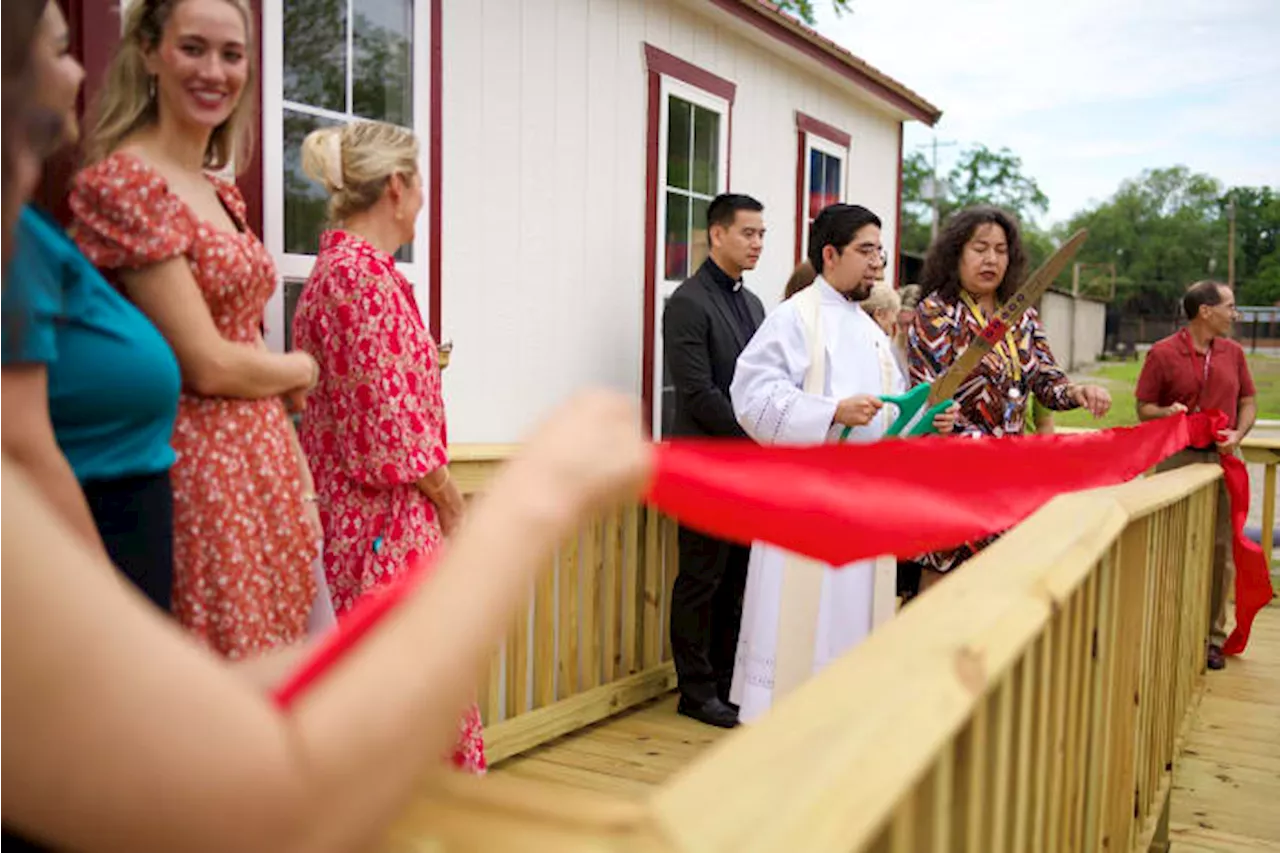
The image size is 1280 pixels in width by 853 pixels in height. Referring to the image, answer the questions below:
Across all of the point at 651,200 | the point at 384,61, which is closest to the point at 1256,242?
the point at 651,200

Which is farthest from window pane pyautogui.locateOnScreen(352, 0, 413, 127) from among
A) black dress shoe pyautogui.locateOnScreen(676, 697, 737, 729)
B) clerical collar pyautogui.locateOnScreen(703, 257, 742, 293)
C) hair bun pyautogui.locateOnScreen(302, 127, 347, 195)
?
black dress shoe pyautogui.locateOnScreen(676, 697, 737, 729)

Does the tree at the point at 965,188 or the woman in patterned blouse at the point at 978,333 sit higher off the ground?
the tree at the point at 965,188

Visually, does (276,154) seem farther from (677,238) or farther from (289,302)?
(677,238)

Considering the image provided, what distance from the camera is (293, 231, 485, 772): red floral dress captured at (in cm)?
266

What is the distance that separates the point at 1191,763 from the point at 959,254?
2287 mm

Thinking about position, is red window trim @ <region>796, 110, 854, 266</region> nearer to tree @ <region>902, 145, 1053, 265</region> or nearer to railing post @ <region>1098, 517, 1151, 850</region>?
railing post @ <region>1098, 517, 1151, 850</region>

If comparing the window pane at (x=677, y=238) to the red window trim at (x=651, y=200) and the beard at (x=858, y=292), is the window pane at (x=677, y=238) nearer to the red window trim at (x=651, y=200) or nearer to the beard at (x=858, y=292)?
the red window trim at (x=651, y=200)

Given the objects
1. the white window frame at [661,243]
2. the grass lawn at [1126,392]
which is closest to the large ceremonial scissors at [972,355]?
the white window frame at [661,243]

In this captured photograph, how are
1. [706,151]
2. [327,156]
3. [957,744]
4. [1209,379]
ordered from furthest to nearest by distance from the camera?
[706,151] < [1209,379] < [327,156] < [957,744]

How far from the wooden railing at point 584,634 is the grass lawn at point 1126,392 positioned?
48.5ft

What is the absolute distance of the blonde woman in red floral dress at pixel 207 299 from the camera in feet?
6.88

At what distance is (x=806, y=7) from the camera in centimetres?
2042

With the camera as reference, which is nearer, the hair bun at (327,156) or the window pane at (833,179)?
the hair bun at (327,156)

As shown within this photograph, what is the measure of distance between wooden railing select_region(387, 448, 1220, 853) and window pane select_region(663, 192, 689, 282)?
10.8ft
